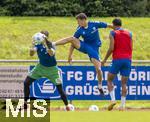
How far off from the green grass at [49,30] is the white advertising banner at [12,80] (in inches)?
528

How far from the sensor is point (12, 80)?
60.8ft

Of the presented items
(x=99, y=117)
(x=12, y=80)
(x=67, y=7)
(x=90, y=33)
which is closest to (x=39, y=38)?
(x=90, y=33)

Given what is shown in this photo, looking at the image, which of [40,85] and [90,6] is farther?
[90,6]

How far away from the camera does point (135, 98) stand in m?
18.9

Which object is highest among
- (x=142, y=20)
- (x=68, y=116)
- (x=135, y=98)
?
(x=68, y=116)

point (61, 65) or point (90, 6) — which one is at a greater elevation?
point (61, 65)

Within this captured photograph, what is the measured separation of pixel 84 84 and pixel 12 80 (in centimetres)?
208

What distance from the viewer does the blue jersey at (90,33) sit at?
618 inches

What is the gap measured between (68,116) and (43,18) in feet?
107

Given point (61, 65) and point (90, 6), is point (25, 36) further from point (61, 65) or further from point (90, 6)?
point (61, 65)

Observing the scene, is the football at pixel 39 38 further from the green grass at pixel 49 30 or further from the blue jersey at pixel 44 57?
the green grass at pixel 49 30

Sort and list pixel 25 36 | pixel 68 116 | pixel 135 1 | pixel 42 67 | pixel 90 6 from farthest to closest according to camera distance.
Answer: pixel 135 1 < pixel 90 6 < pixel 25 36 < pixel 42 67 < pixel 68 116

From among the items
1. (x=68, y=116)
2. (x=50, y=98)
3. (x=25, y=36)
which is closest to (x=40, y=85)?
(x=50, y=98)

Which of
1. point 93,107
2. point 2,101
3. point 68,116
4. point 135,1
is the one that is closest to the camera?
point 68,116
